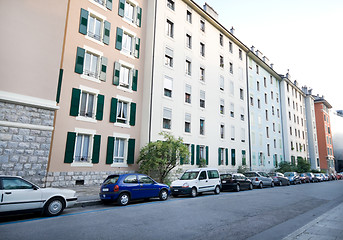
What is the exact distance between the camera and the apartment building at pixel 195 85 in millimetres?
19828

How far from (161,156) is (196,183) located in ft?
11.7

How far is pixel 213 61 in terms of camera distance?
26.8 metres

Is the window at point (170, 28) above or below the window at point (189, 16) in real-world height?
below

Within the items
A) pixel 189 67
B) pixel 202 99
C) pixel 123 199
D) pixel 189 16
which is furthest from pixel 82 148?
pixel 189 16

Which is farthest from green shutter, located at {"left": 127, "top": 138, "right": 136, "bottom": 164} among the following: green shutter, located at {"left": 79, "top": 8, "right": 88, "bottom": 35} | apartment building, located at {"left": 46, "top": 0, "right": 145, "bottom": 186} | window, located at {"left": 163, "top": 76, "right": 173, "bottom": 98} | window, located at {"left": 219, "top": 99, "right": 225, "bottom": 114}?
window, located at {"left": 219, "top": 99, "right": 225, "bottom": 114}

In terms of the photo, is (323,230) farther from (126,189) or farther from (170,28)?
(170,28)

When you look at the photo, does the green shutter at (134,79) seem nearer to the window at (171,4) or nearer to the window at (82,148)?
the window at (82,148)

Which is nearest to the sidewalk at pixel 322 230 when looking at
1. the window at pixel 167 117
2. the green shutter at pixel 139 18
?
the window at pixel 167 117

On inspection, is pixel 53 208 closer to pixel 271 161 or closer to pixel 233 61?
pixel 233 61

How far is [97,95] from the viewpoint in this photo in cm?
1612

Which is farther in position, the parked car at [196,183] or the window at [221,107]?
the window at [221,107]

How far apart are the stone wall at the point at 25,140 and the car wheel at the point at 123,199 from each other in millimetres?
5219

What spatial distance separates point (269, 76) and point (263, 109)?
7663 mm

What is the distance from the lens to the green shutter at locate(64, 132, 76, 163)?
14039 millimetres
